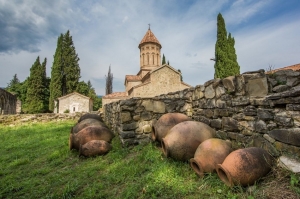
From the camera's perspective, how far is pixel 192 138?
257 centimetres

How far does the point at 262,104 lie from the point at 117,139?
10.0ft

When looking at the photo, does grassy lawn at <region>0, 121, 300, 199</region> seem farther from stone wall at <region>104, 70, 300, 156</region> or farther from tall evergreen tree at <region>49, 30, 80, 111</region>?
tall evergreen tree at <region>49, 30, 80, 111</region>

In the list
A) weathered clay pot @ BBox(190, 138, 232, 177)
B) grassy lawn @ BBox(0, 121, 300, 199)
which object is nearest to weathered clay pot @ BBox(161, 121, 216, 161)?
grassy lawn @ BBox(0, 121, 300, 199)

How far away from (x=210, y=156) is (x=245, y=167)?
1.36 ft

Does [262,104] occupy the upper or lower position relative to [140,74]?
lower

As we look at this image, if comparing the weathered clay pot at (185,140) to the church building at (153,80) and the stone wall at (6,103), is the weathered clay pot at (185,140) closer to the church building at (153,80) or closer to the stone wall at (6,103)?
the church building at (153,80)

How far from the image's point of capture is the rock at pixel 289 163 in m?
1.74

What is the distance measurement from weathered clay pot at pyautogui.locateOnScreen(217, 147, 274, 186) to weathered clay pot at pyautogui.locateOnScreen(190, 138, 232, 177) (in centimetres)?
15

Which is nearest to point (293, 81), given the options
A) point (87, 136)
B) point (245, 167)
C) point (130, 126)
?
point (245, 167)

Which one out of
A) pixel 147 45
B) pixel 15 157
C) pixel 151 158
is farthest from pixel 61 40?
pixel 151 158

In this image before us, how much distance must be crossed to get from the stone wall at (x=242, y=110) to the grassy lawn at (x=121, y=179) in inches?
16.9

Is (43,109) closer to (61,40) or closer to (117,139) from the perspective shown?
(61,40)

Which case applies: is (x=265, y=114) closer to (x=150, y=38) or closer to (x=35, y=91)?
(x=150, y=38)

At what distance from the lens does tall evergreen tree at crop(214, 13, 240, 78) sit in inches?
741
